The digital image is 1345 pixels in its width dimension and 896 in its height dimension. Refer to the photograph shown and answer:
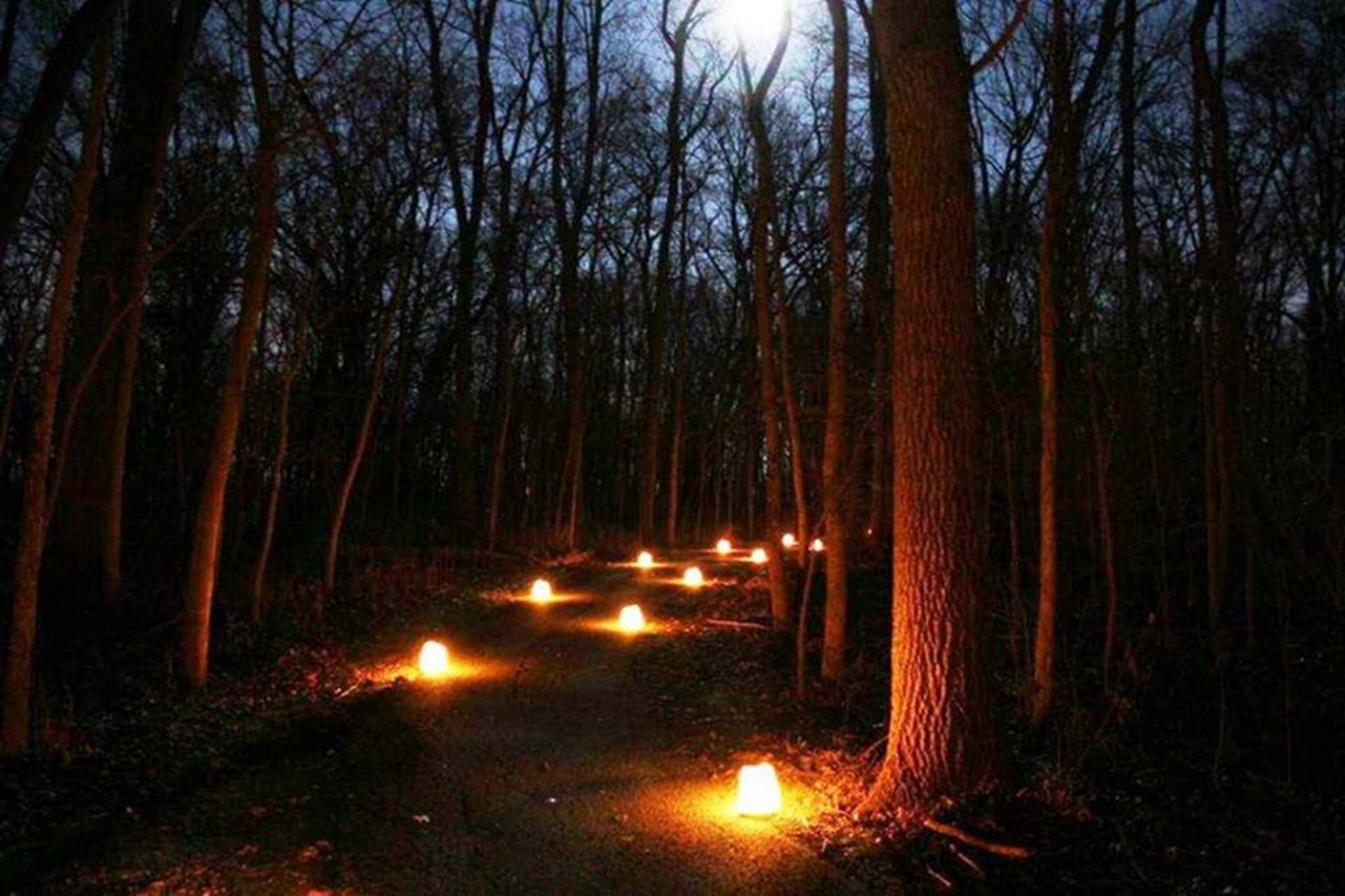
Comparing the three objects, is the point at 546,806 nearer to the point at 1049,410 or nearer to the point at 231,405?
the point at 1049,410

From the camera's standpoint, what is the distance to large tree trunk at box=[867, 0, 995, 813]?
658 cm

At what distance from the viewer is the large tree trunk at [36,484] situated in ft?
24.1

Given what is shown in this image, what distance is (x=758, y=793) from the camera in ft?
22.5

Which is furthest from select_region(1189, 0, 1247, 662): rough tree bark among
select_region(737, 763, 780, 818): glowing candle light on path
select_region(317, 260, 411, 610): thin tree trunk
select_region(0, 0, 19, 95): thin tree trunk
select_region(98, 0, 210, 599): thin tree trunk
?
select_region(0, 0, 19, 95): thin tree trunk

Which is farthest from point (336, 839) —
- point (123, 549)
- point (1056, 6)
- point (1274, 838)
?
point (123, 549)

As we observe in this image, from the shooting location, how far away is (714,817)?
22.5 ft

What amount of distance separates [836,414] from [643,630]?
5.85 m

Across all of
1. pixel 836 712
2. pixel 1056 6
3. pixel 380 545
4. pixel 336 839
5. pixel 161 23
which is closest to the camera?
pixel 336 839

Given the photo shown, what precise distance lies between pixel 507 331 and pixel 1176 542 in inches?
676

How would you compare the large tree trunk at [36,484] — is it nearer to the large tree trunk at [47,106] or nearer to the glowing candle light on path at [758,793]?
the large tree trunk at [47,106]

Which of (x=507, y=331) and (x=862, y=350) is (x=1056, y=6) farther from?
(x=507, y=331)

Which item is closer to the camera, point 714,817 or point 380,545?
point 714,817

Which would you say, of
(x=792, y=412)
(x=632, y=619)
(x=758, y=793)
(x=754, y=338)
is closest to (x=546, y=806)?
(x=758, y=793)

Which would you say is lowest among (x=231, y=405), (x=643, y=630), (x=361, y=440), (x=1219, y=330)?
(x=643, y=630)
